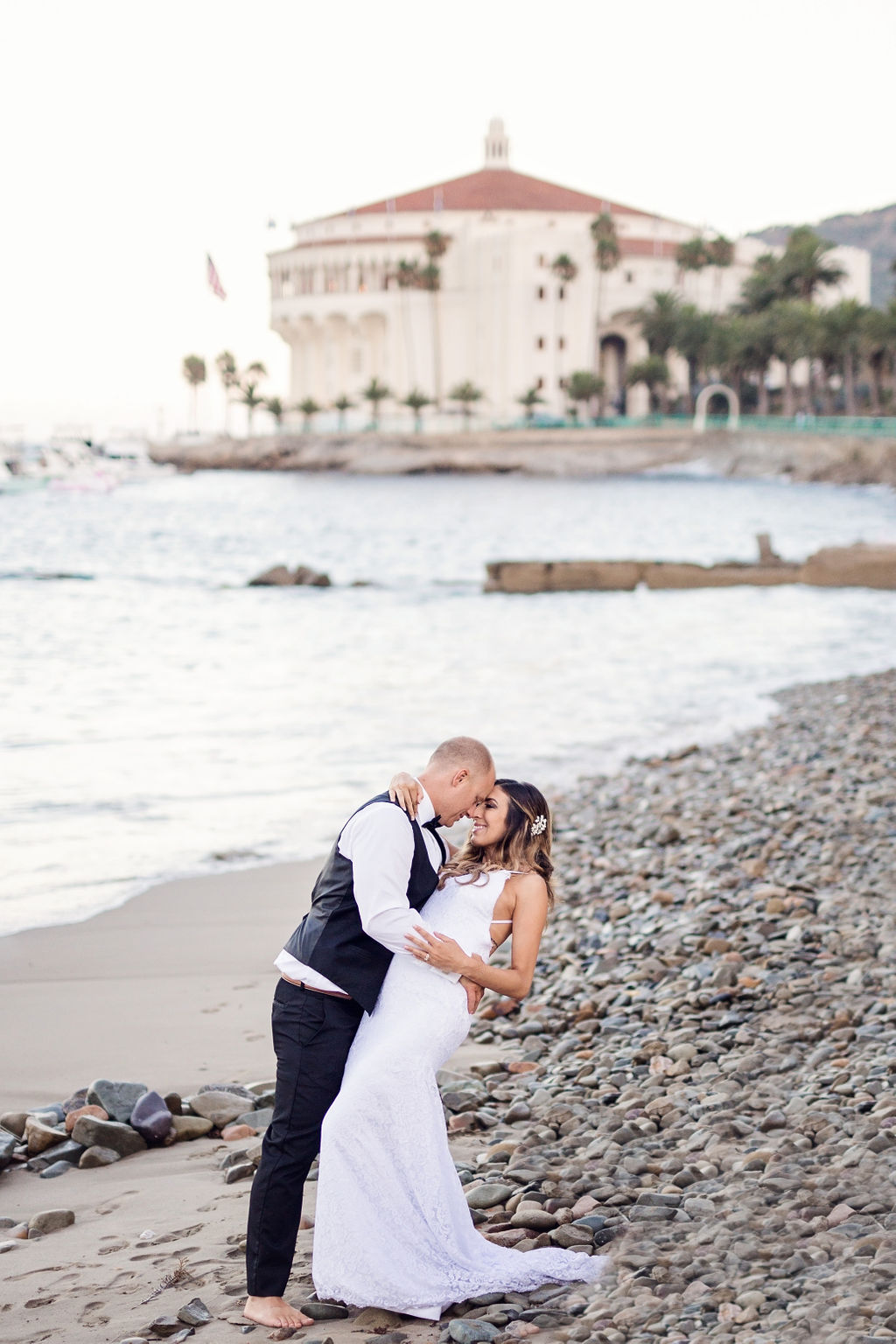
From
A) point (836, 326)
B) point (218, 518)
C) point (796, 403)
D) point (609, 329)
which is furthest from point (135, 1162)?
point (609, 329)

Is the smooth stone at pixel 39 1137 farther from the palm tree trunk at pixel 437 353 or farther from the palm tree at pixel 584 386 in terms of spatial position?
the palm tree trunk at pixel 437 353

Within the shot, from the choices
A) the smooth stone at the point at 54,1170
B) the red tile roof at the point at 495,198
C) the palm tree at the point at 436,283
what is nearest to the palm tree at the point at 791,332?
the red tile roof at the point at 495,198

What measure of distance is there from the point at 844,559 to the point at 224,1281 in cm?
2594

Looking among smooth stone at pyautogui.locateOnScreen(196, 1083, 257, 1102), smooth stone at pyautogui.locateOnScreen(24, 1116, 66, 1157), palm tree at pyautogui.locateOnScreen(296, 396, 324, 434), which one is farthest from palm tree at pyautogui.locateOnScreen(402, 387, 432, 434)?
smooth stone at pyautogui.locateOnScreen(24, 1116, 66, 1157)

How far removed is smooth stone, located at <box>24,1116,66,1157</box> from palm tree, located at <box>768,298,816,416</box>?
301 feet

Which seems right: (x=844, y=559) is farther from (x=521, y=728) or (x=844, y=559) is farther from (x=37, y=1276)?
(x=37, y=1276)

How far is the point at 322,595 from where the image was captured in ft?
98.2

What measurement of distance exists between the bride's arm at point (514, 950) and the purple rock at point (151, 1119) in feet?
5.63

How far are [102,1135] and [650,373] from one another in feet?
348

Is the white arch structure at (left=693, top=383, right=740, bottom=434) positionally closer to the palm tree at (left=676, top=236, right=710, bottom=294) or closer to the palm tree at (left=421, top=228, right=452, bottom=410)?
the palm tree at (left=676, top=236, right=710, bottom=294)

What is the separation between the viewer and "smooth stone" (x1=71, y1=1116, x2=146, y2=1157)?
14.9ft

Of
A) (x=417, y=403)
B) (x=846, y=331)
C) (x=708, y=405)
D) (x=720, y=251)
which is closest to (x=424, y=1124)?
(x=846, y=331)

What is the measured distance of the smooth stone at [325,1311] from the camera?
3.42m

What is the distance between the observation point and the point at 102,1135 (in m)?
4.53
